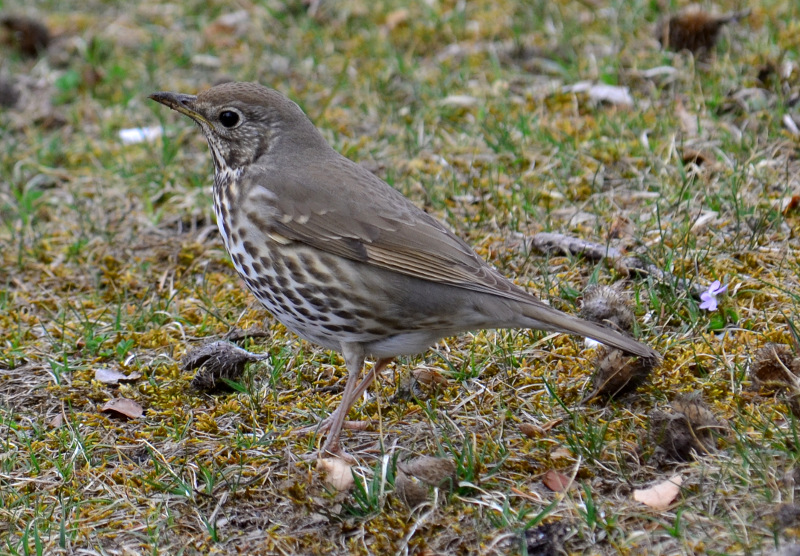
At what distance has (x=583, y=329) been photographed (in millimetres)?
3688

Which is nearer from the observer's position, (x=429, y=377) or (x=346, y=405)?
(x=346, y=405)

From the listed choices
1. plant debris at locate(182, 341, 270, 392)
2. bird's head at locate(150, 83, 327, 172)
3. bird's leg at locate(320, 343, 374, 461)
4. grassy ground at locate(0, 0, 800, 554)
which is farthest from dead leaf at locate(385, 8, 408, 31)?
bird's leg at locate(320, 343, 374, 461)

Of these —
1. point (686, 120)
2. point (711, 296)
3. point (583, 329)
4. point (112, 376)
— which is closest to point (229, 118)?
point (112, 376)

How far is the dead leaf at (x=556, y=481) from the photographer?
3.48 meters

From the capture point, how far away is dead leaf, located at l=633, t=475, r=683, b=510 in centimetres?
330

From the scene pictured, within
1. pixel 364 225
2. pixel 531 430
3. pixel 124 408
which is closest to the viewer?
pixel 531 430

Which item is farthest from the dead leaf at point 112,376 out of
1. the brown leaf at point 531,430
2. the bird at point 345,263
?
the brown leaf at point 531,430

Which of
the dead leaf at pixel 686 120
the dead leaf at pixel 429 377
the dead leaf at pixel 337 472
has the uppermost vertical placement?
the dead leaf at pixel 686 120

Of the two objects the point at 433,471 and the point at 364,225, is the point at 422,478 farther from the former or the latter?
the point at 364,225

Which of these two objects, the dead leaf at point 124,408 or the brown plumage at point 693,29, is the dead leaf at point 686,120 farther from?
the dead leaf at point 124,408

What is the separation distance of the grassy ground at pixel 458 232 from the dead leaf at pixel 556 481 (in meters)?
0.02

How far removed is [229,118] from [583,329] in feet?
6.13

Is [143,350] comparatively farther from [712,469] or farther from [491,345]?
[712,469]

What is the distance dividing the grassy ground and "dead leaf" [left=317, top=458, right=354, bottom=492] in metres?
0.04
